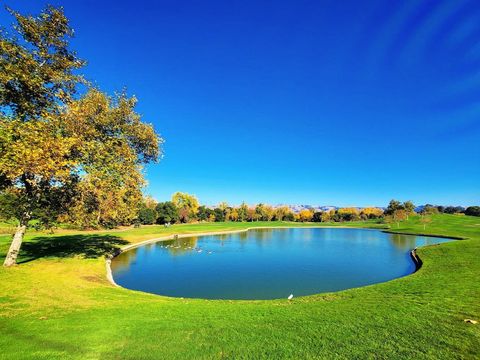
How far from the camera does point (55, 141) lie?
13.7 metres

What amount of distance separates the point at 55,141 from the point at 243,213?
112 m

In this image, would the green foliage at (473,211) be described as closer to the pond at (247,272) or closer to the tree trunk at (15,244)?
the pond at (247,272)

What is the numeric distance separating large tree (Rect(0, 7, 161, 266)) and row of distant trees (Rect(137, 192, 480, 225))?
39865 millimetres

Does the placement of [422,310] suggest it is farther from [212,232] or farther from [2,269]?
[212,232]

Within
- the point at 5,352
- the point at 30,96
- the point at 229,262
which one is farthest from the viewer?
the point at 229,262

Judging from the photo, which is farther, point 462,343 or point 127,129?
point 127,129

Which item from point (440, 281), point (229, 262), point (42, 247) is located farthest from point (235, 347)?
point (42, 247)

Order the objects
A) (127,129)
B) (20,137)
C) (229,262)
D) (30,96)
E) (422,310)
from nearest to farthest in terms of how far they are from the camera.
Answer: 1. (422,310)
2. (20,137)
3. (30,96)
4. (127,129)
5. (229,262)

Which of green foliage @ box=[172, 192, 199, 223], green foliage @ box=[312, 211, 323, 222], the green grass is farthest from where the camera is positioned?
green foliage @ box=[312, 211, 323, 222]

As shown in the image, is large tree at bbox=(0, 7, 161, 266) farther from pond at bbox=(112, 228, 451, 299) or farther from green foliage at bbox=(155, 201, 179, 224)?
green foliage at bbox=(155, 201, 179, 224)

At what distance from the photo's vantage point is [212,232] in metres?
66.4

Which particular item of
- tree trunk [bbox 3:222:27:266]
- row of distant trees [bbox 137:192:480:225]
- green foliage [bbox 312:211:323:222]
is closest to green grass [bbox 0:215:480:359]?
tree trunk [bbox 3:222:27:266]

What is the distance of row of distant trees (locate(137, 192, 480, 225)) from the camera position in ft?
282

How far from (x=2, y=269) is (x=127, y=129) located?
12.0 m
